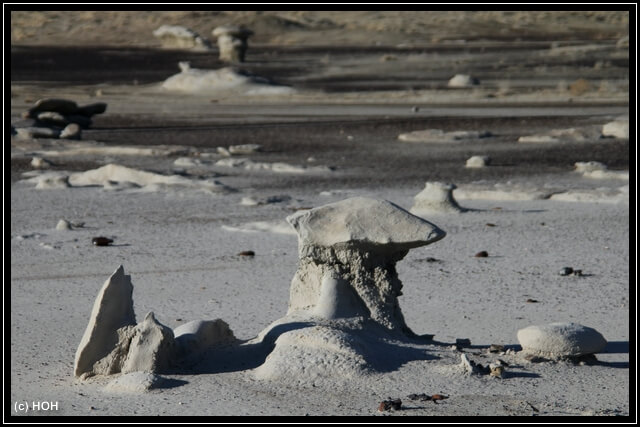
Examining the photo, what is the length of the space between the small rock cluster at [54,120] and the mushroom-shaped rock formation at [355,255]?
1308 cm

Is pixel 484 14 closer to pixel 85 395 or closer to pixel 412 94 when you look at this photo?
pixel 412 94

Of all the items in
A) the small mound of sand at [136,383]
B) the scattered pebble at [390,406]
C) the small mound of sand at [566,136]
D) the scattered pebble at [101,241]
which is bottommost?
the scattered pebble at [101,241]

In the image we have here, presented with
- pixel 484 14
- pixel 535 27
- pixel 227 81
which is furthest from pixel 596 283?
pixel 484 14

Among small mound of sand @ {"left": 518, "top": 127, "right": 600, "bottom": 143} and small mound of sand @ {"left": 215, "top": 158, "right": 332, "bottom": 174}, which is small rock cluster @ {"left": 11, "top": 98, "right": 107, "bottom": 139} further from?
small mound of sand @ {"left": 518, "top": 127, "right": 600, "bottom": 143}

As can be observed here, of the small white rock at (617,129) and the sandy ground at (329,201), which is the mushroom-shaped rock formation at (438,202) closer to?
the sandy ground at (329,201)

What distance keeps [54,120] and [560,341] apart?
1527 cm

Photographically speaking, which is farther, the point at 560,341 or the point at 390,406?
the point at 560,341

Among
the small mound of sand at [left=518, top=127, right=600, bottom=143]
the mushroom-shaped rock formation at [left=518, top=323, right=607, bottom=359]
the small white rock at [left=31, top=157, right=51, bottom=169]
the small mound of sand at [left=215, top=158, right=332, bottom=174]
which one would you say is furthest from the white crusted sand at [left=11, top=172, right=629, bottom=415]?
the small mound of sand at [left=518, top=127, right=600, bottom=143]

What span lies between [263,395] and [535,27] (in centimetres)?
5714

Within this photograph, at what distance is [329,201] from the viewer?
12.9 meters

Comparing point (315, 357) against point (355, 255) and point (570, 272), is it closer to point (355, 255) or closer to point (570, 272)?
point (355, 255)

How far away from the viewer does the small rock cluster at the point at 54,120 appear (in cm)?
1920

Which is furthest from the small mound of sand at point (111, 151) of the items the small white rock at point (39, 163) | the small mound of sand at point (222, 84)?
the small mound of sand at point (222, 84)

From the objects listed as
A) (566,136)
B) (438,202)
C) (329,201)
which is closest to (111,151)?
(329,201)
